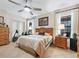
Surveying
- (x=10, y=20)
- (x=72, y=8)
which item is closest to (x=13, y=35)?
(x=10, y=20)

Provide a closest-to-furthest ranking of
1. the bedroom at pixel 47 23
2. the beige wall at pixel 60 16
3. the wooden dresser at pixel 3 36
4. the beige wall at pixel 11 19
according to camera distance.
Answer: the bedroom at pixel 47 23 < the beige wall at pixel 60 16 < the wooden dresser at pixel 3 36 < the beige wall at pixel 11 19

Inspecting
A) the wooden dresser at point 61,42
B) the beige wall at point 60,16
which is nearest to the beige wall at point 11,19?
the beige wall at point 60,16

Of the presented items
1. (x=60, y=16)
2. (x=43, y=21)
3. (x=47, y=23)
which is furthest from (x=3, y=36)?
(x=60, y=16)

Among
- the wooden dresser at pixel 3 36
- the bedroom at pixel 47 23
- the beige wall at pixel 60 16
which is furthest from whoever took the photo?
the wooden dresser at pixel 3 36

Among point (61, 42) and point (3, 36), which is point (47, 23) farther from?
point (3, 36)

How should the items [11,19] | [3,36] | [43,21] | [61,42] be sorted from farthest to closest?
[11,19]
[43,21]
[3,36]
[61,42]

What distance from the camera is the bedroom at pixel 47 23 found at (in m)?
3.27

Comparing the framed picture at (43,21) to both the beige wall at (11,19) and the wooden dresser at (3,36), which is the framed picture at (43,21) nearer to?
the beige wall at (11,19)

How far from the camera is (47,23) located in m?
5.26

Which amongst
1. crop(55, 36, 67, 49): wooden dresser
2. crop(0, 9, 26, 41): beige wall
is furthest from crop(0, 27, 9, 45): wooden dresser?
crop(55, 36, 67, 49): wooden dresser

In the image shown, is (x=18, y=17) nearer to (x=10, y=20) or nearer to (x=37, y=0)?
(x=10, y=20)

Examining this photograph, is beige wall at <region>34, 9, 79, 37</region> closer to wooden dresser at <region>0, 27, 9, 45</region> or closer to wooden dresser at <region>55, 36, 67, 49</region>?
wooden dresser at <region>55, 36, 67, 49</region>

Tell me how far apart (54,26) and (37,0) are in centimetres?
201

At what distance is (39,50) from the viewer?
2.90 metres
